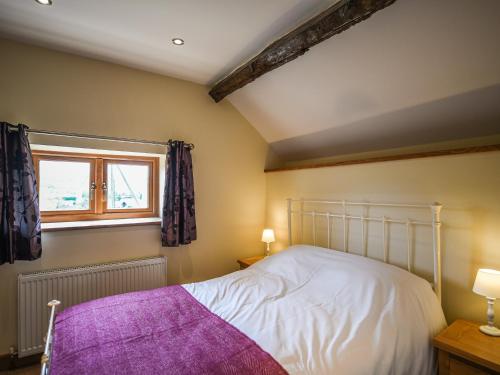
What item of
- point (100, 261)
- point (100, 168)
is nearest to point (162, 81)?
point (100, 168)

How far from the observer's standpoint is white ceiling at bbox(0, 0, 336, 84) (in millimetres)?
1671

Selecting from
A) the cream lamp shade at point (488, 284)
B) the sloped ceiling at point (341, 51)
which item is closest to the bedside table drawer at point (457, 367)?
the cream lamp shade at point (488, 284)

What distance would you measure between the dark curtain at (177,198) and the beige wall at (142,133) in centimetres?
16

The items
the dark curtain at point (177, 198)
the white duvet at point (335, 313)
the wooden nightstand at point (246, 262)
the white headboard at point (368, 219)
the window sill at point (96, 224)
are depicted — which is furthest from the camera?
the wooden nightstand at point (246, 262)

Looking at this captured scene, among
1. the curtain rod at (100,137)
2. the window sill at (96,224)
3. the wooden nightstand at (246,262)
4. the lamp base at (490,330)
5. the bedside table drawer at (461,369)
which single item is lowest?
the bedside table drawer at (461,369)

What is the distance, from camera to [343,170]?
8.52 ft

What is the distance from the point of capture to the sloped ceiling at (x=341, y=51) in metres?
1.57

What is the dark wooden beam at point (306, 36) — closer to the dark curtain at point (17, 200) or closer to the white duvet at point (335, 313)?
the white duvet at point (335, 313)

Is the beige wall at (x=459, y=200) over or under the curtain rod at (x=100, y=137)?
under

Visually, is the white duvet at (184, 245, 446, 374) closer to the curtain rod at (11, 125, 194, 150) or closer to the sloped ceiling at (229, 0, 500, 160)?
the sloped ceiling at (229, 0, 500, 160)

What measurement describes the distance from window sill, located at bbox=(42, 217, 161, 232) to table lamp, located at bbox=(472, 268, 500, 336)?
2.51 metres

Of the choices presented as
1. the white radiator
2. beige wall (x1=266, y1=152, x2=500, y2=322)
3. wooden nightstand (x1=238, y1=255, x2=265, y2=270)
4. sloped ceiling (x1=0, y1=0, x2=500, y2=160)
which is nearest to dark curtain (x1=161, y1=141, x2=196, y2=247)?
the white radiator

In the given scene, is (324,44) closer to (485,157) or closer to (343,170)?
(343,170)

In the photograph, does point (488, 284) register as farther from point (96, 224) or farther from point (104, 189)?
point (104, 189)
